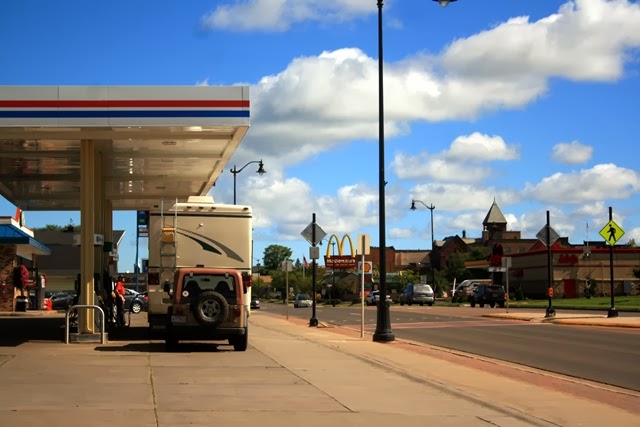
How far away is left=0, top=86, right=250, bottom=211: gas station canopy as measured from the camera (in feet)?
71.1

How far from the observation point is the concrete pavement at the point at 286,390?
420 inches

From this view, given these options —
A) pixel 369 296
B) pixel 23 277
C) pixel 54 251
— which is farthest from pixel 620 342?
pixel 54 251

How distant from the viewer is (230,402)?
38.7ft

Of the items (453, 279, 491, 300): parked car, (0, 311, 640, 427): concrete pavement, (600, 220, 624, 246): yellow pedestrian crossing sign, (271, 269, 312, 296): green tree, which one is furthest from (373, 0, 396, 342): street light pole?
(271, 269, 312, 296): green tree

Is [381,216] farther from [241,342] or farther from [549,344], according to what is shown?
[241,342]

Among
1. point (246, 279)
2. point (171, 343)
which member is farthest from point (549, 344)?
point (171, 343)

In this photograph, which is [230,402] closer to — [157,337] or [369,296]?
[157,337]

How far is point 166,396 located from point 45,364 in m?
5.19

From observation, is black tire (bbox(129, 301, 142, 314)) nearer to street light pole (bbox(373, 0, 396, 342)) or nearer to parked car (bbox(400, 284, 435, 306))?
parked car (bbox(400, 284, 435, 306))

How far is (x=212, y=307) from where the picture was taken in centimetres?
1941

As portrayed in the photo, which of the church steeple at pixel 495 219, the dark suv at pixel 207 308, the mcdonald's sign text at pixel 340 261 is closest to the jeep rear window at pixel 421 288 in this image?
the mcdonald's sign text at pixel 340 261

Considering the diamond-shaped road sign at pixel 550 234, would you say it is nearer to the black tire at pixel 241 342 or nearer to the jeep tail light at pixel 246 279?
the jeep tail light at pixel 246 279

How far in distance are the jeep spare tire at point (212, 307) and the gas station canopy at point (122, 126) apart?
4817 mm

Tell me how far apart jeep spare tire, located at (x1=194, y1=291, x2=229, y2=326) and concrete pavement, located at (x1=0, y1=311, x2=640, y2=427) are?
0.81 metres
